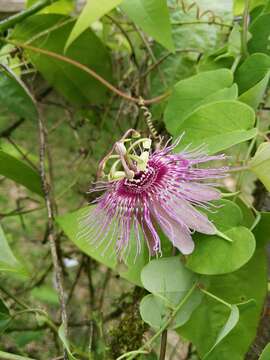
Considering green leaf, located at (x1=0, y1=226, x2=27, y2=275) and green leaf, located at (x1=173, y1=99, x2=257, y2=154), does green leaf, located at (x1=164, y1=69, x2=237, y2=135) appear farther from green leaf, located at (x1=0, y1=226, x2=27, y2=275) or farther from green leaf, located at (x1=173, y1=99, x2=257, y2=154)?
green leaf, located at (x1=0, y1=226, x2=27, y2=275)

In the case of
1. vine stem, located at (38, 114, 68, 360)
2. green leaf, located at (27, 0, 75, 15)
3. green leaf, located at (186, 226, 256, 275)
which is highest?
green leaf, located at (27, 0, 75, 15)

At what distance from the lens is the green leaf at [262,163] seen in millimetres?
608

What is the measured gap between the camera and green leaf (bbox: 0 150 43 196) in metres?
0.81

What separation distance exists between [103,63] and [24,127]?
1.44 metres

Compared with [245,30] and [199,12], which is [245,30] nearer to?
[245,30]

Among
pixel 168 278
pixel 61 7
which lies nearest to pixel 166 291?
pixel 168 278

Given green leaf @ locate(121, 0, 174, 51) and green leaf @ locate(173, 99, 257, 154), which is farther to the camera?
green leaf @ locate(121, 0, 174, 51)

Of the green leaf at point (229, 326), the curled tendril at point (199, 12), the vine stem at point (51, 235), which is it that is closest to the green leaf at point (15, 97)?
the vine stem at point (51, 235)

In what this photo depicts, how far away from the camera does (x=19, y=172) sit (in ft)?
2.79

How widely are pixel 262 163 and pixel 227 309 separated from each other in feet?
0.53

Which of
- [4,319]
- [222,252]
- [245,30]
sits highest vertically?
[245,30]

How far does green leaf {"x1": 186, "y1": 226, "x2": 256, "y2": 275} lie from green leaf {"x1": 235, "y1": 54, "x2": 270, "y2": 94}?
209 mm

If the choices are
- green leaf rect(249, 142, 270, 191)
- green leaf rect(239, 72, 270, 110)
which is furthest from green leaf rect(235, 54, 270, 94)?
green leaf rect(249, 142, 270, 191)

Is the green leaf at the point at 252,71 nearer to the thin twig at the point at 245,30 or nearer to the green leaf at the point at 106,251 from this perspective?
the thin twig at the point at 245,30
